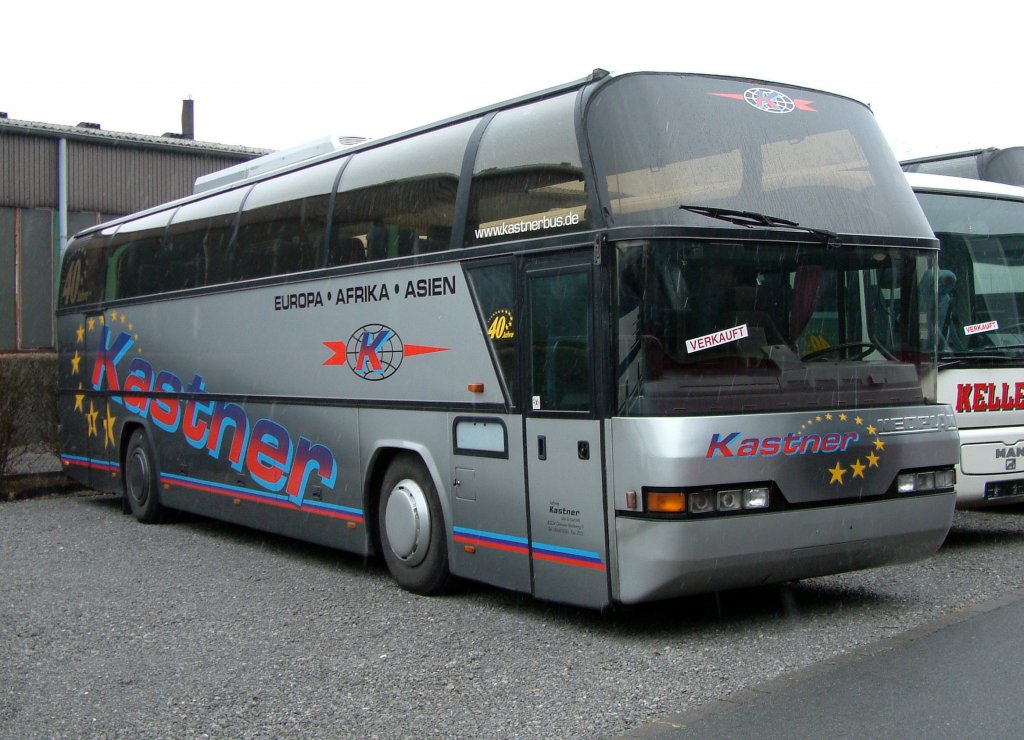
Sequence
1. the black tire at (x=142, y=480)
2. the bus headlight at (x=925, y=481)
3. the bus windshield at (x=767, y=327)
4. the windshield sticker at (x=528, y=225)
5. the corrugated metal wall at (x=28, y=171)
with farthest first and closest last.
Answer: the corrugated metal wall at (x=28, y=171) → the black tire at (x=142, y=480) → the bus headlight at (x=925, y=481) → the windshield sticker at (x=528, y=225) → the bus windshield at (x=767, y=327)

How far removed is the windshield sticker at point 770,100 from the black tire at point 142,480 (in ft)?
26.3

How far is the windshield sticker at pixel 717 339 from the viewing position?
6691mm

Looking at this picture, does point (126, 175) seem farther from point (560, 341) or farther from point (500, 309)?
point (560, 341)

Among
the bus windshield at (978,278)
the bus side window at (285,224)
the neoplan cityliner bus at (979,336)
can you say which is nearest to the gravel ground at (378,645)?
the neoplan cityliner bus at (979,336)

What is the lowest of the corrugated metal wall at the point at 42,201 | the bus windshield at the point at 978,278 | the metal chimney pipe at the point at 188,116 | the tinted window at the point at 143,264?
the bus windshield at the point at 978,278

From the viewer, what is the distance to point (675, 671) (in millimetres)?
6297

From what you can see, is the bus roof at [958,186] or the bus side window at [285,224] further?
the bus roof at [958,186]

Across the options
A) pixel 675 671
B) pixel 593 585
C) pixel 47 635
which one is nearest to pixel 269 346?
pixel 47 635

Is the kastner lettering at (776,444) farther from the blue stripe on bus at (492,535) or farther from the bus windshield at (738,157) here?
the blue stripe on bus at (492,535)

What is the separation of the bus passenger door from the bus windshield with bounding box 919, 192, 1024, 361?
409 centimetres

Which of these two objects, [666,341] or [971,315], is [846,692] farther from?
[971,315]

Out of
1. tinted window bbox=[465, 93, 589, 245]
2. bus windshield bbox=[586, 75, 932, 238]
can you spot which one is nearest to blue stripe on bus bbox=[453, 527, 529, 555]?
tinted window bbox=[465, 93, 589, 245]

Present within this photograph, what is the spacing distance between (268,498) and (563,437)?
4284mm

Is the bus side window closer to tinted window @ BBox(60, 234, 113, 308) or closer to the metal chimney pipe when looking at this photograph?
tinted window @ BBox(60, 234, 113, 308)
